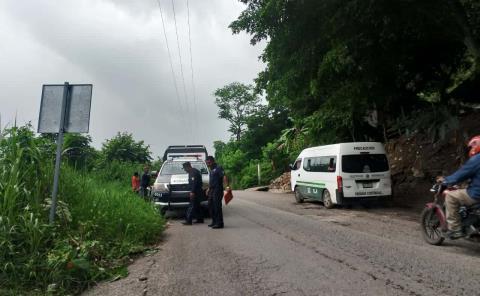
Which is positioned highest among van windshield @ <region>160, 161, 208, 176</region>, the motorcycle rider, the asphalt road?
van windshield @ <region>160, 161, 208, 176</region>

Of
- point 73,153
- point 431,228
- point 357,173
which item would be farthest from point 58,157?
point 357,173

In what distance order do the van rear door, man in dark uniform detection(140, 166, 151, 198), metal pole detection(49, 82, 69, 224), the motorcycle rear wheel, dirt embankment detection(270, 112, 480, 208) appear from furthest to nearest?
dirt embankment detection(270, 112, 480, 208)
man in dark uniform detection(140, 166, 151, 198)
the van rear door
the motorcycle rear wheel
metal pole detection(49, 82, 69, 224)

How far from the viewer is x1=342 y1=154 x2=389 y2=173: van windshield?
1341 centimetres

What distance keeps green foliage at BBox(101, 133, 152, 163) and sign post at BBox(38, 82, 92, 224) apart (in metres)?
25.9

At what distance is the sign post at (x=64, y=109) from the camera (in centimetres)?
627

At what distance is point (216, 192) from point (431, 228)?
16.0 ft

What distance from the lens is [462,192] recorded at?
648 cm

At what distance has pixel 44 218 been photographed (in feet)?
19.9

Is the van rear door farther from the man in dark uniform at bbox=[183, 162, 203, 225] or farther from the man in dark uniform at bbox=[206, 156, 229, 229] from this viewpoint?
the man in dark uniform at bbox=[183, 162, 203, 225]

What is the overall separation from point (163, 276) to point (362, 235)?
4520 millimetres

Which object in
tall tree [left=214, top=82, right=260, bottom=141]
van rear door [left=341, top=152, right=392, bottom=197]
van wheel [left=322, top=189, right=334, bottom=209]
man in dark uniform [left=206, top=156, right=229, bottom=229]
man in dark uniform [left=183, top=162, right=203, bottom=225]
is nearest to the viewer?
man in dark uniform [left=206, top=156, right=229, bottom=229]

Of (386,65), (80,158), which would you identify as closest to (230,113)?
(386,65)

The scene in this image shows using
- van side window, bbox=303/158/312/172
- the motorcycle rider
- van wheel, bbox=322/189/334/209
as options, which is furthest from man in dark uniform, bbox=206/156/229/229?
van side window, bbox=303/158/312/172

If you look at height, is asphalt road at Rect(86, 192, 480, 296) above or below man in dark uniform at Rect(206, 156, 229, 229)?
below
